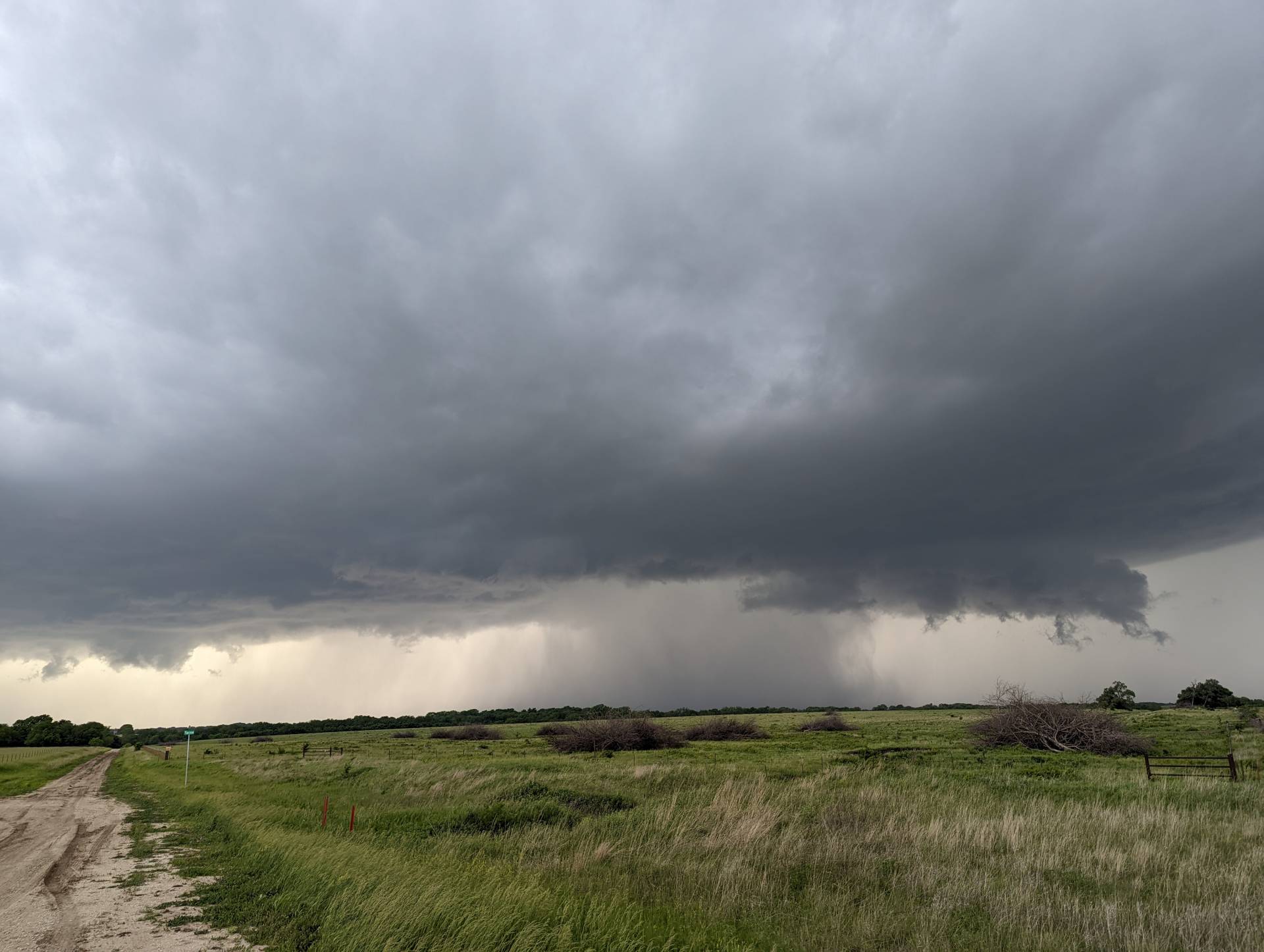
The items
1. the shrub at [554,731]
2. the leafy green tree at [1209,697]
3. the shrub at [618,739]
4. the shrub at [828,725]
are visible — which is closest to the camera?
the shrub at [618,739]

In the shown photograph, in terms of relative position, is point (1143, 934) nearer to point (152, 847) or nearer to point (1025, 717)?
point (152, 847)

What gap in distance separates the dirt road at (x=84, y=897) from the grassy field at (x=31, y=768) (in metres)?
28.0

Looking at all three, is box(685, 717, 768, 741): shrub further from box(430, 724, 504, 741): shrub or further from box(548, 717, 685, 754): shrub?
box(430, 724, 504, 741): shrub

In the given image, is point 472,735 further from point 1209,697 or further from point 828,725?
point 1209,697

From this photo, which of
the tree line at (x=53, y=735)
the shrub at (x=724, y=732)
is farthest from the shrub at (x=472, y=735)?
the tree line at (x=53, y=735)

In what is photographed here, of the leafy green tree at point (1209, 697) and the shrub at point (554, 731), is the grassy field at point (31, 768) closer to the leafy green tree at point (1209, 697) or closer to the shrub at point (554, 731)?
the shrub at point (554, 731)

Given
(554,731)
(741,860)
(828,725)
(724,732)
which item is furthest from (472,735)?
(741,860)

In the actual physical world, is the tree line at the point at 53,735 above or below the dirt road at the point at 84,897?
below

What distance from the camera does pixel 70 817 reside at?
2845 centimetres

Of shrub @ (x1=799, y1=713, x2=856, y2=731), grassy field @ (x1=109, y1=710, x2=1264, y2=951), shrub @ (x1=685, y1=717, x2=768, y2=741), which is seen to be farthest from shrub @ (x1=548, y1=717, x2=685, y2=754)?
grassy field @ (x1=109, y1=710, x2=1264, y2=951)

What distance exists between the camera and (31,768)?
6562cm

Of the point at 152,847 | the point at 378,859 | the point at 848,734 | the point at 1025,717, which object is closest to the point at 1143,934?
the point at 378,859

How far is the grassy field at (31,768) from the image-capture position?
46812 mm

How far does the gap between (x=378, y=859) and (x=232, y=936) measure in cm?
339
